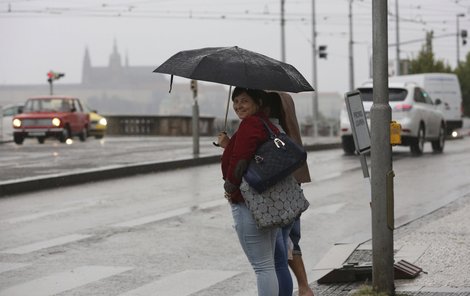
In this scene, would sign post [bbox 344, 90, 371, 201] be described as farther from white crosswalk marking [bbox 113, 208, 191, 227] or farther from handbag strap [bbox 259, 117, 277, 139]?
white crosswalk marking [bbox 113, 208, 191, 227]

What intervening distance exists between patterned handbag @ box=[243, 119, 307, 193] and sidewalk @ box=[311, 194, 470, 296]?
195 centimetres

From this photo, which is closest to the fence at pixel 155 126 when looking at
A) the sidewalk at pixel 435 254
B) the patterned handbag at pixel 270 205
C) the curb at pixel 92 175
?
the curb at pixel 92 175

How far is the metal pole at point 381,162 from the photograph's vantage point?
7.72m

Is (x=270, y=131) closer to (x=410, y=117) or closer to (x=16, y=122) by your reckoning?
(x=410, y=117)

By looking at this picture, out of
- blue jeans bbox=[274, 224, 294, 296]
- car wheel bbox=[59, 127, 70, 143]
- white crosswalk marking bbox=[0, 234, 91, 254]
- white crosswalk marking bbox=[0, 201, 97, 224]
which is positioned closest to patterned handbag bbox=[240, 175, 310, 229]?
→ blue jeans bbox=[274, 224, 294, 296]

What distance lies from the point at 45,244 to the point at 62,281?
233 centimetres

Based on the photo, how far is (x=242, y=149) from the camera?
20.6 ft

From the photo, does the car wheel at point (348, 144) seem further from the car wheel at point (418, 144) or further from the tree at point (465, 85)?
the tree at point (465, 85)

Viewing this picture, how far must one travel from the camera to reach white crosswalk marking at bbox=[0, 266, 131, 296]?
28.8 ft

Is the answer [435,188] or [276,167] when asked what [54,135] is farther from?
[276,167]

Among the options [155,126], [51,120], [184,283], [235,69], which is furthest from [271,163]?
[155,126]

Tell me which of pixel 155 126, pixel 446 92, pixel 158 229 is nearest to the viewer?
pixel 158 229

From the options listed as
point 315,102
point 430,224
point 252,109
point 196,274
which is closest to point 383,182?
point 252,109

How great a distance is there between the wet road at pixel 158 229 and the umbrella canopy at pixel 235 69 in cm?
230
